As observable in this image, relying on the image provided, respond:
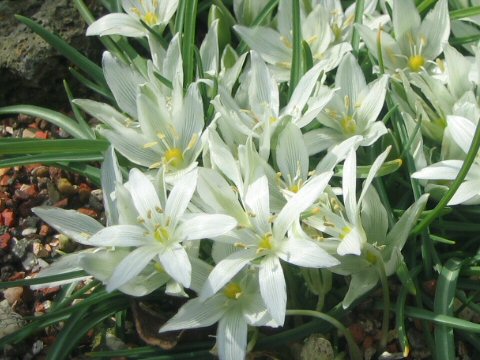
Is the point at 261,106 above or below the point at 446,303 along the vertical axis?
above

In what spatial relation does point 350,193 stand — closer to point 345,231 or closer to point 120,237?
point 345,231

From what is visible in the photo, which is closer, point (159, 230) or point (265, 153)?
point (159, 230)

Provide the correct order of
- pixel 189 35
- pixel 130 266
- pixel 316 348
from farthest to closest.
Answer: pixel 189 35 → pixel 316 348 → pixel 130 266

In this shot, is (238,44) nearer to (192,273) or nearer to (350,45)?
(350,45)

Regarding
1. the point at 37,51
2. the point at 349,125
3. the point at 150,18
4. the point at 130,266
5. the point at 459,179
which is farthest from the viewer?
the point at 37,51

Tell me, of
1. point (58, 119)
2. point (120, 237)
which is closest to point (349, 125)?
point (120, 237)

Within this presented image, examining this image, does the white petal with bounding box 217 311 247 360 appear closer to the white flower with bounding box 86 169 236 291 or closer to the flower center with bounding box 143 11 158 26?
the white flower with bounding box 86 169 236 291

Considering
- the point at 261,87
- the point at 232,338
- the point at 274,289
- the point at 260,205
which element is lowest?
the point at 232,338
